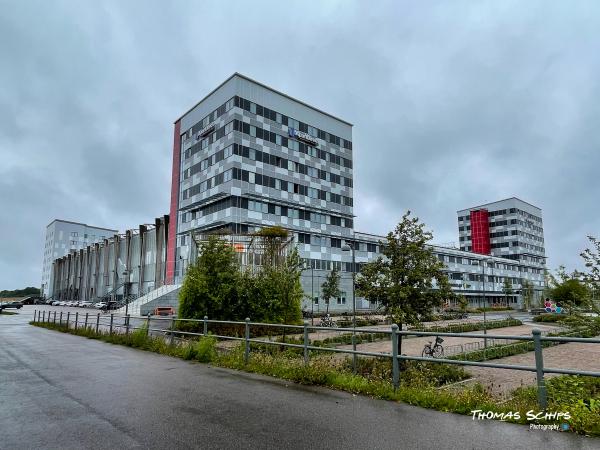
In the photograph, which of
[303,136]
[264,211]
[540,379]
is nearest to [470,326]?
[264,211]

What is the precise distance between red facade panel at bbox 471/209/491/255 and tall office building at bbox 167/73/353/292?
68.2 m

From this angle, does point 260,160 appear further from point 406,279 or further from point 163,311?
point 406,279

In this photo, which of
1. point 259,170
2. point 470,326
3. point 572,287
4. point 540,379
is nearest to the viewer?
point 540,379

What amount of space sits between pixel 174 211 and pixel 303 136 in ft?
72.8

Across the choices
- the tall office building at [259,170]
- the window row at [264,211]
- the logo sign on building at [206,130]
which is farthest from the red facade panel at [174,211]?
the logo sign on building at [206,130]

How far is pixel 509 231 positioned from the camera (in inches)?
4555

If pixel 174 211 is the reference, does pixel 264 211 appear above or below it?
below

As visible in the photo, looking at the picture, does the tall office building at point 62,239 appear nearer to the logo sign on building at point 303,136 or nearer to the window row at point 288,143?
the window row at point 288,143

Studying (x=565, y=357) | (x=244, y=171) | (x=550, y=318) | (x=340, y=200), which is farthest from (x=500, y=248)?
(x=565, y=357)

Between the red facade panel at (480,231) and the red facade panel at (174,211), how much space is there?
3537 inches

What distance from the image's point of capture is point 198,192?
57656 mm

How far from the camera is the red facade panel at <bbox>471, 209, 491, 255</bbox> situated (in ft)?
391

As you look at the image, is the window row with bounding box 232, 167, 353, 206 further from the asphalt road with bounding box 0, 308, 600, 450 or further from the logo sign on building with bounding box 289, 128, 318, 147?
the asphalt road with bounding box 0, 308, 600, 450

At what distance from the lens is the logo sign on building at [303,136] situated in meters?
60.3
